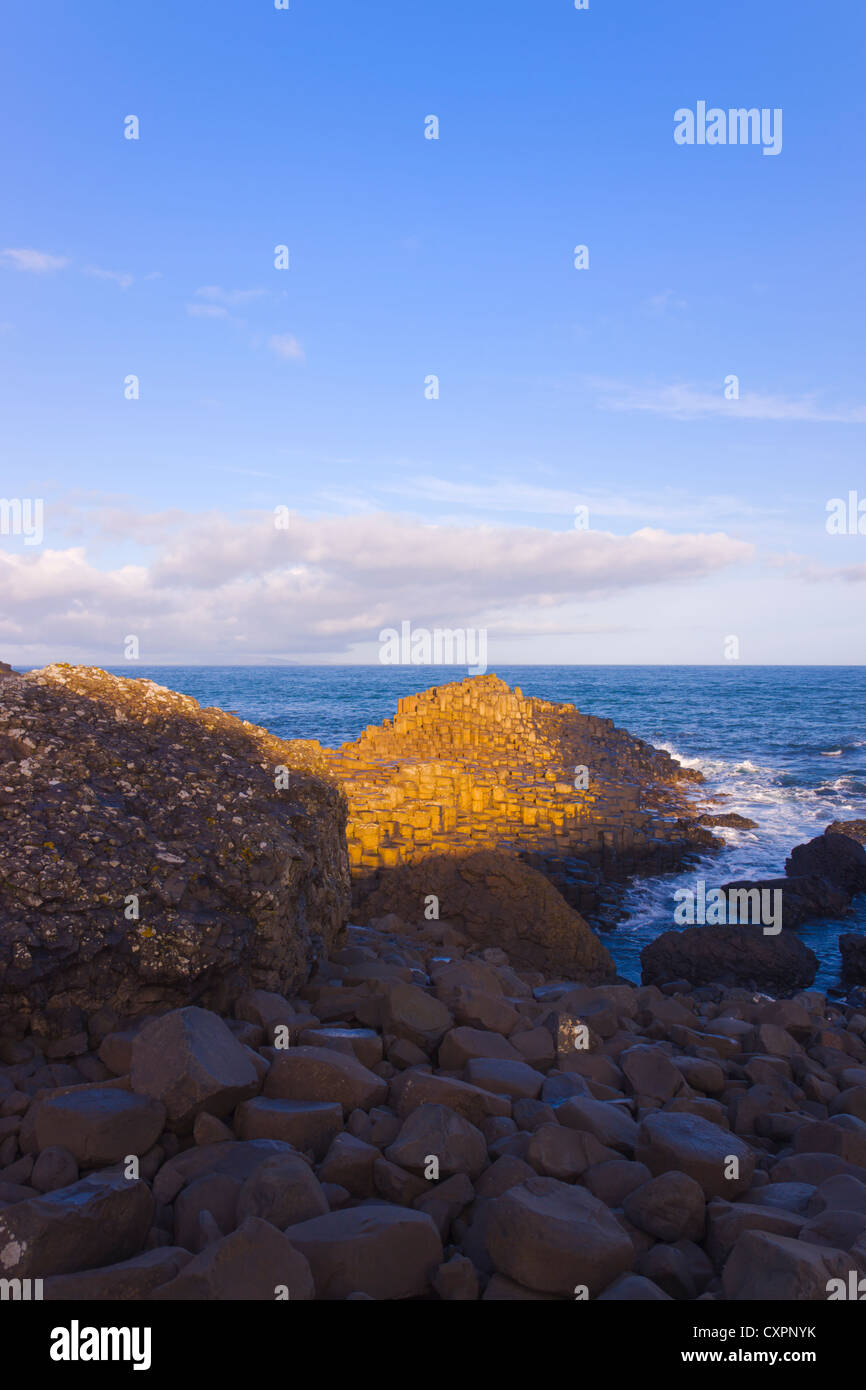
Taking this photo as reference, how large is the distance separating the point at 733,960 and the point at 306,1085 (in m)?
8.33

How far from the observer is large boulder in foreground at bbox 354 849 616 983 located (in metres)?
10.2

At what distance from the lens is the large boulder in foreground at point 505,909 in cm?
1020

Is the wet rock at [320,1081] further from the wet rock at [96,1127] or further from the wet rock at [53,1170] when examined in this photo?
the wet rock at [53,1170]

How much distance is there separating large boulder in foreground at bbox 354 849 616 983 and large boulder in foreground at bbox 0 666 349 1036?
4652 millimetres

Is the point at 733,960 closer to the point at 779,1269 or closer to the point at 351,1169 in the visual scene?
the point at 779,1269

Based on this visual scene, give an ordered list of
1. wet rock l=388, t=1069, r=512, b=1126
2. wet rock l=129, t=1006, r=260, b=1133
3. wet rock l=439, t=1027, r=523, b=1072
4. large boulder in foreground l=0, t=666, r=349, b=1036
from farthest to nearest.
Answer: wet rock l=439, t=1027, r=523, b=1072
large boulder in foreground l=0, t=666, r=349, b=1036
wet rock l=388, t=1069, r=512, b=1126
wet rock l=129, t=1006, r=260, b=1133

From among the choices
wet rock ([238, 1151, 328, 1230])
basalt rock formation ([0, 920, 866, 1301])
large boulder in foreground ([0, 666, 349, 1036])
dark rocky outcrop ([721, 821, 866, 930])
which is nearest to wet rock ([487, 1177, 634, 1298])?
basalt rock formation ([0, 920, 866, 1301])

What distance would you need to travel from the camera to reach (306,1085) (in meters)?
3.78

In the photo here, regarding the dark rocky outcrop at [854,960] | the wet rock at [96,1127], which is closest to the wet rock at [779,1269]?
the wet rock at [96,1127]

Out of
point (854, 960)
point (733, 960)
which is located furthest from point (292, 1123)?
point (854, 960)

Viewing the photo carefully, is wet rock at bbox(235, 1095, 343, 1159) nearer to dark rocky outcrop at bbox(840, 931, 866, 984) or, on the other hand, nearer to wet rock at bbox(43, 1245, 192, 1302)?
wet rock at bbox(43, 1245, 192, 1302)

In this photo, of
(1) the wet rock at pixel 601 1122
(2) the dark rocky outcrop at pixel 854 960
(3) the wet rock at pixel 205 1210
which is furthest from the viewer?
(2) the dark rocky outcrop at pixel 854 960

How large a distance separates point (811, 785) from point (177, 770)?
28.2 metres

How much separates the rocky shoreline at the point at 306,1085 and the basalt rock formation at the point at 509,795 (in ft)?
19.1
